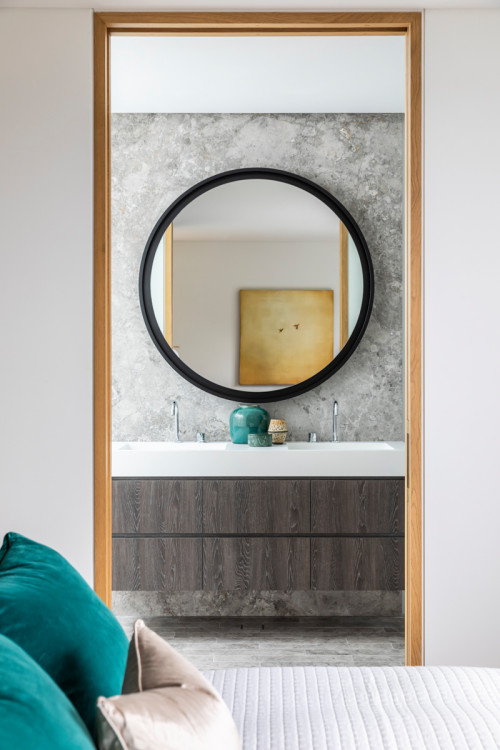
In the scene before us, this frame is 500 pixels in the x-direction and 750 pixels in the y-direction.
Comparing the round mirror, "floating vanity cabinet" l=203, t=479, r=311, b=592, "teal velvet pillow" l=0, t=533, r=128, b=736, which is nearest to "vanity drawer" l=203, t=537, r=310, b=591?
"floating vanity cabinet" l=203, t=479, r=311, b=592

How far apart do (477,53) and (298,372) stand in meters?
1.79

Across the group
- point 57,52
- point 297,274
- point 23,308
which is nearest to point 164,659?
point 23,308

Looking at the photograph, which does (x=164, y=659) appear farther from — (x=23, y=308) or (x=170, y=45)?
(x=170, y=45)

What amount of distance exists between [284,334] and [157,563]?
1372 mm

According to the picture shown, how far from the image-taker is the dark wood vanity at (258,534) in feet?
10.6

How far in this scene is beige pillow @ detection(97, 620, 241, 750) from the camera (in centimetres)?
80

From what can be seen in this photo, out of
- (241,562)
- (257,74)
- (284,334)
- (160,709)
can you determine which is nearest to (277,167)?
(257,74)

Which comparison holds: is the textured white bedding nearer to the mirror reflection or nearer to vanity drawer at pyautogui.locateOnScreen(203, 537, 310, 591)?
vanity drawer at pyautogui.locateOnScreen(203, 537, 310, 591)

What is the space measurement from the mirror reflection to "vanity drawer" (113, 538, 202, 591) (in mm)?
941

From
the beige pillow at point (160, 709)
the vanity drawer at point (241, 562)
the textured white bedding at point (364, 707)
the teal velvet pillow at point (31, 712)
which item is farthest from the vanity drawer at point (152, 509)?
the teal velvet pillow at point (31, 712)

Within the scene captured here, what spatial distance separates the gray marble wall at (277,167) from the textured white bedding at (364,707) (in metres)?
2.22

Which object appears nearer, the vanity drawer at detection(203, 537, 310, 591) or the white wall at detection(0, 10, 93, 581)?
the white wall at detection(0, 10, 93, 581)

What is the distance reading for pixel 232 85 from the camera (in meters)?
3.31

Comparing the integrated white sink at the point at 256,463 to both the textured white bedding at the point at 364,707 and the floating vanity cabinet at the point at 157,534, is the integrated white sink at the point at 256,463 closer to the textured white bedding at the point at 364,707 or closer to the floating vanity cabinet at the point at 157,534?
the floating vanity cabinet at the point at 157,534
